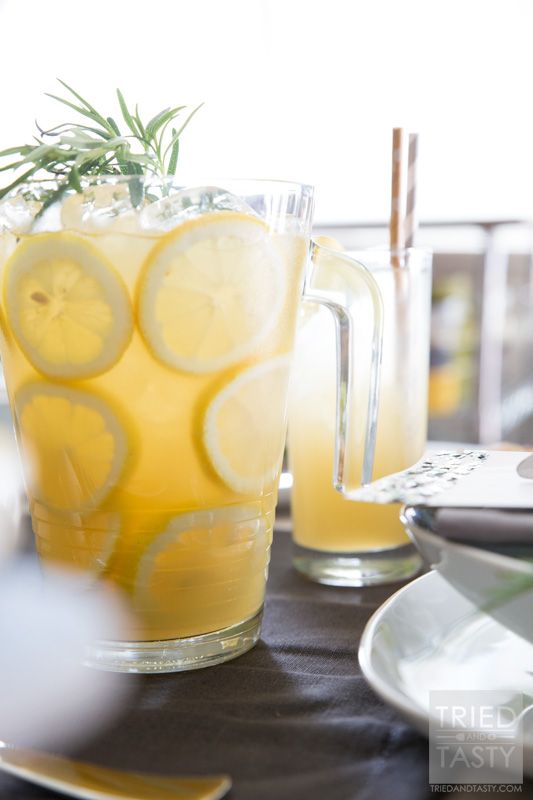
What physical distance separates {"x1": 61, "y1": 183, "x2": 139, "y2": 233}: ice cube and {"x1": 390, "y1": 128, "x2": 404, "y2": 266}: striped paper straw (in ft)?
1.05

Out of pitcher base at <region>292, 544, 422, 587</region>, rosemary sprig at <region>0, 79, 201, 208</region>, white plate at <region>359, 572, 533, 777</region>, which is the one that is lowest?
pitcher base at <region>292, 544, 422, 587</region>

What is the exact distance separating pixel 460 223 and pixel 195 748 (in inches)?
113

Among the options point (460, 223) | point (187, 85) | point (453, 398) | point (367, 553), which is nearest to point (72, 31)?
point (187, 85)

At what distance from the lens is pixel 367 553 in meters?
0.78

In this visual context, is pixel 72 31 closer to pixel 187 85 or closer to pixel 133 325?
pixel 187 85

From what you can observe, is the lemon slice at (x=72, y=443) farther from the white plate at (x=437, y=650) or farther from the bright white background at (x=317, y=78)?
the bright white background at (x=317, y=78)

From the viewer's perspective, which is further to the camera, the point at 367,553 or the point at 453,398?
the point at 453,398

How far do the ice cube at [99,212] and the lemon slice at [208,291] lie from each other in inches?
1.0

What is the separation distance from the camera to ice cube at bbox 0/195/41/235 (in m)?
0.54

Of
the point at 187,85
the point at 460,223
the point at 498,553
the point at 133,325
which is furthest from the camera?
the point at 187,85

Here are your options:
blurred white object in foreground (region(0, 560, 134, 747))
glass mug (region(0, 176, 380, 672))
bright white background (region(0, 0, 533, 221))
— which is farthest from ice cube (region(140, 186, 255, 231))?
bright white background (region(0, 0, 533, 221))

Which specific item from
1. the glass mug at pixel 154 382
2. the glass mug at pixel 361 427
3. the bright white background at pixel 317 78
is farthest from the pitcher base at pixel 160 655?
the bright white background at pixel 317 78

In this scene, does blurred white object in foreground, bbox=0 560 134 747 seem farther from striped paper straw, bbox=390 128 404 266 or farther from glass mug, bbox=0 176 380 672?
striped paper straw, bbox=390 128 404 266

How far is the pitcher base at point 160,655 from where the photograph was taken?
56 cm
